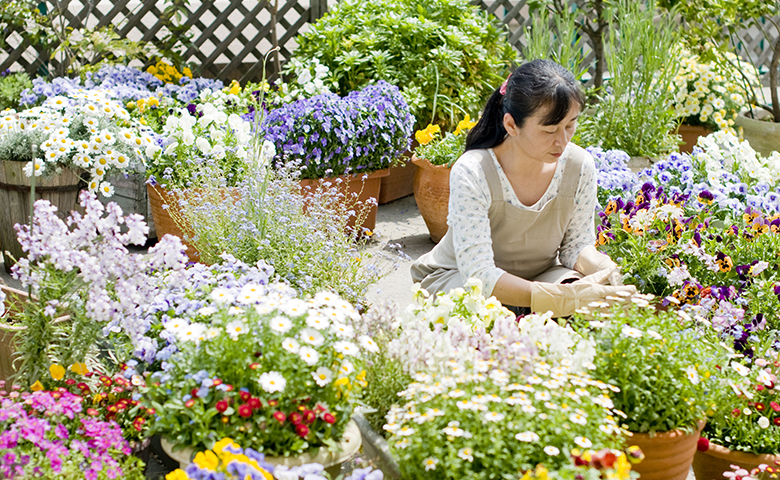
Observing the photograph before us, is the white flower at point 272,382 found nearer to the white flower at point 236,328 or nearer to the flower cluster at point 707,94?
the white flower at point 236,328

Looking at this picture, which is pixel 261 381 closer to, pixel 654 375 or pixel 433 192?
pixel 654 375

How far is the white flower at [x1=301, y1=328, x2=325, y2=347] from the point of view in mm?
1363

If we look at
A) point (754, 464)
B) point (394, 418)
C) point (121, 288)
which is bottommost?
point (754, 464)

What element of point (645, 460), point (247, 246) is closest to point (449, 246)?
point (247, 246)

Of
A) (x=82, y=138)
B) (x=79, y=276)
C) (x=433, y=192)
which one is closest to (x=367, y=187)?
(x=433, y=192)

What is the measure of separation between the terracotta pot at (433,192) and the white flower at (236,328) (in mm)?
2247

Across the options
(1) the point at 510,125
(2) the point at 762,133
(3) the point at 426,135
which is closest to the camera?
(1) the point at 510,125

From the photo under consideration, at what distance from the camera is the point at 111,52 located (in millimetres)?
5008

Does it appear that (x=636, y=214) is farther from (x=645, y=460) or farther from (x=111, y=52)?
(x=111, y=52)

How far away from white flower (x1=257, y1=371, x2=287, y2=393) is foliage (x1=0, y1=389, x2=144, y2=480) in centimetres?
34

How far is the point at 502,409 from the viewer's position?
51.0 inches

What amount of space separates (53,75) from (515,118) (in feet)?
12.2

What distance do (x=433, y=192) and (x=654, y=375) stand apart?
88.3 inches

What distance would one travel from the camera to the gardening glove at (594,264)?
2.14 m
